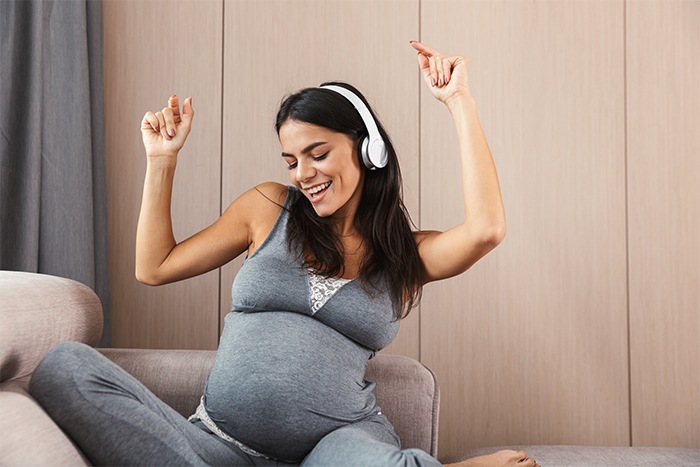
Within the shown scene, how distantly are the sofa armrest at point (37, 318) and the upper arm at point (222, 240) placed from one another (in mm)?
188

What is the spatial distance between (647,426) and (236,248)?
1529 mm

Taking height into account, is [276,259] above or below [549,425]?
above

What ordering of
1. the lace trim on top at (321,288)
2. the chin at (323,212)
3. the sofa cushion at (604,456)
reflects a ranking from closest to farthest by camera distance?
the lace trim on top at (321,288), the chin at (323,212), the sofa cushion at (604,456)

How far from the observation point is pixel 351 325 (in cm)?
146

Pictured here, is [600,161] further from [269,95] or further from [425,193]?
Answer: [269,95]

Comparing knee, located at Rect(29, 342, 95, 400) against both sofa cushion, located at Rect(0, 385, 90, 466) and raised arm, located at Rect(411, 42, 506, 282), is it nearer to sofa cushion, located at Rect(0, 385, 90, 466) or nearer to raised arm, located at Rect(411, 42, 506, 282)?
sofa cushion, located at Rect(0, 385, 90, 466)

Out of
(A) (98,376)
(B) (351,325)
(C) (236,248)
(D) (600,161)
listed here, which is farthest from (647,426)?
(A) (98,376)

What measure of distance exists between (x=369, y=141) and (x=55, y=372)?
80 cm

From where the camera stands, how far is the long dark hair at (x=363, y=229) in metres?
1.55

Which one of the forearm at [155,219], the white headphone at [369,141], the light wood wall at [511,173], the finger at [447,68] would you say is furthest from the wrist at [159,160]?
the light wood wall at [511,173]

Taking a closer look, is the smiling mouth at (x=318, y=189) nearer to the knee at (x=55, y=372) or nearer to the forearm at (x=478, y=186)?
the forearm at (x=478, y=186)

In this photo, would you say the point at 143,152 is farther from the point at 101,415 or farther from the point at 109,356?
Answer: the point at 101,415

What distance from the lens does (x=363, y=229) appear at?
1.66 meters

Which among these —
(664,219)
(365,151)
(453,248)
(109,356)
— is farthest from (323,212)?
(664,219)
